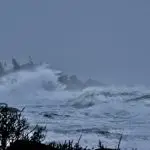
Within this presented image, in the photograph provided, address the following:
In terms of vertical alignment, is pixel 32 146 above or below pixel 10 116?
below

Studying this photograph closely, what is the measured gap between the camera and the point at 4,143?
20047 millimetres

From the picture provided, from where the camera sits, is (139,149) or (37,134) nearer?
(37,134)

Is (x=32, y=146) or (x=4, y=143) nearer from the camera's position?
(x=32, y=146)

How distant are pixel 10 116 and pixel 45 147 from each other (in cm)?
670

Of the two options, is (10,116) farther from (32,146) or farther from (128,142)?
(128,142)

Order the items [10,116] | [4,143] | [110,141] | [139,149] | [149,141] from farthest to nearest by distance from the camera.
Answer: [149,141] < [110,141] < [139,149] < [10,116] < [4,143]

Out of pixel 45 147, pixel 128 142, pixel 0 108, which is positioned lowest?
pixel 45 147

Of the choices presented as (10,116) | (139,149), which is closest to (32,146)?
(10,116)

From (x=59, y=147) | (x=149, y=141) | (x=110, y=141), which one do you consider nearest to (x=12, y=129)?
(x=59, y=147)

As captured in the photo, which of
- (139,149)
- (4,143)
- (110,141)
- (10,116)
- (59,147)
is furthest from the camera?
(110,141)

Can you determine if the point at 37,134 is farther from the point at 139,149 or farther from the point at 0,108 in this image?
the point at 139,149

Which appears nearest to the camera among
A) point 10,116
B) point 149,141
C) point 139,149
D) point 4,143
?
point 4,143

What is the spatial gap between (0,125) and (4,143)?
57.6 inches

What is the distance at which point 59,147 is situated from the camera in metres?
18.2
